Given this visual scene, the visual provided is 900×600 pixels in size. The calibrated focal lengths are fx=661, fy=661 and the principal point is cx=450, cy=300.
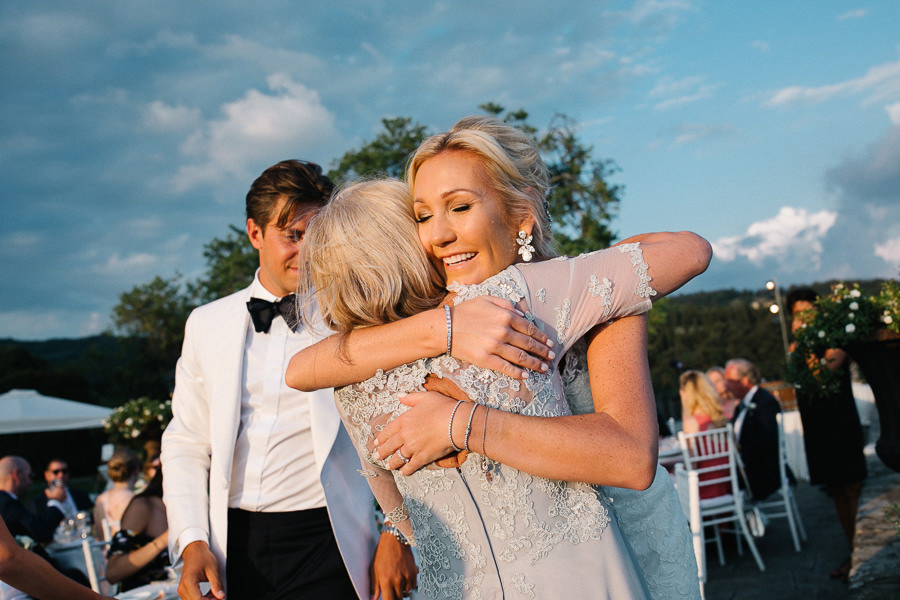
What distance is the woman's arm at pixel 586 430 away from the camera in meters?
1.27

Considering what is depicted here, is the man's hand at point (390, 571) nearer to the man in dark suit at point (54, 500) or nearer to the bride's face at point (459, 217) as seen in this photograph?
the bride's face at point (459, 217)

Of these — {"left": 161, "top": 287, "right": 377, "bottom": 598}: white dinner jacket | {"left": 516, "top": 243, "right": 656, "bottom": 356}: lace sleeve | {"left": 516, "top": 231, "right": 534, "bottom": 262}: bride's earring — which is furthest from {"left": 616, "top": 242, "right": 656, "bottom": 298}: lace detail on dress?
{"left": 161, "top": 287, "right": 377, "bottom": 598}: white dinner jacket

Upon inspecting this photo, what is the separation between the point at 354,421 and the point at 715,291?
Result: 213 feet

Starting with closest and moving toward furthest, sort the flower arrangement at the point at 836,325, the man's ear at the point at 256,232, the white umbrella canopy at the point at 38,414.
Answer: the man's ear at the point at 256,232
the flower arrangement at the point at 836,325
the white umbrella canopy at the point at 38,414

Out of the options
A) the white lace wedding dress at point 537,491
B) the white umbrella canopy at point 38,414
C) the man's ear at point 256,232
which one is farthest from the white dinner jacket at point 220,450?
the white umbrella canopy at point 38,414

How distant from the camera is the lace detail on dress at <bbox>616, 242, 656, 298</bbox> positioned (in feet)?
4.48

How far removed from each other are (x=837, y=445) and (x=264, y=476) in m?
5.23

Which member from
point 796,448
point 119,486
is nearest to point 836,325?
point 119,486

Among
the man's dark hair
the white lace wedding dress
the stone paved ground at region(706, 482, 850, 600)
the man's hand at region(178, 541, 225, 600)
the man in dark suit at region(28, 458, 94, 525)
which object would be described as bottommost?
the stone paved ground at region(706, 482, 850, 600)

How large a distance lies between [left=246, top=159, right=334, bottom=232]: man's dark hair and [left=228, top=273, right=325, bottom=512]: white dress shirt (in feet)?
1.80

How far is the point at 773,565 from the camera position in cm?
639

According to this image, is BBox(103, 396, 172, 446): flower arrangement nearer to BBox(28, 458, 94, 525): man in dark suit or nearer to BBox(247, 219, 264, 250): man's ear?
BBox(28, 458, 94, 525): man in dark suit

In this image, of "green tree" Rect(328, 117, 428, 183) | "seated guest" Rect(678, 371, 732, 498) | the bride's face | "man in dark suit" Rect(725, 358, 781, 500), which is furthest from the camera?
"green tree" Rect(328, 117, 428, 183)

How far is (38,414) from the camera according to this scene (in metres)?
15.3
